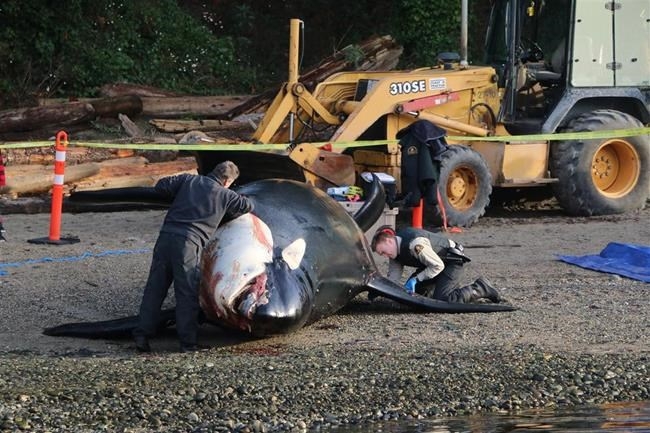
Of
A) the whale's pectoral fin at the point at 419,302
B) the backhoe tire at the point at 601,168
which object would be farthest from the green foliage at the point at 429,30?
the whale's pectoral fin at the point at 419,302

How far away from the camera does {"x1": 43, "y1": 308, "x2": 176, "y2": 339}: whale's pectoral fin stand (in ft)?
33.7

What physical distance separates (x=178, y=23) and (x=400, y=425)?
846 inches

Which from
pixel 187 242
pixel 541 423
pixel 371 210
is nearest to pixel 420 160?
pixel 371 210

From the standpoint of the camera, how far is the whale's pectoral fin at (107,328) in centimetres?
1028

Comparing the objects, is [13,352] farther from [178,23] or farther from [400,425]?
[178,23]

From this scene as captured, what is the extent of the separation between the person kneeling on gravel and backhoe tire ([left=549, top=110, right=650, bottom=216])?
17.3 ft

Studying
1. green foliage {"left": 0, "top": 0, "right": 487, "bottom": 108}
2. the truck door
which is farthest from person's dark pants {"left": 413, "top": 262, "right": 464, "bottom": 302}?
green foliage {"left": 0, "top": 0, "right": 487, "bottom": 108}

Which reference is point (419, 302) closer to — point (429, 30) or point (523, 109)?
point (523, 109)

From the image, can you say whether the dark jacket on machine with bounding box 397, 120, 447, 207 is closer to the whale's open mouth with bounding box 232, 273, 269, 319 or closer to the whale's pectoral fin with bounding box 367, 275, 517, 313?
the whale's pectoral fin with bounding box 367, 275, 517, 313

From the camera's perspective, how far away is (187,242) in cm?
970

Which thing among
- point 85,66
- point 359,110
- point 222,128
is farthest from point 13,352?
point 85,66

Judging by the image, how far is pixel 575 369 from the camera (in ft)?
29.7

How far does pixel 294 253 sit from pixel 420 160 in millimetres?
5145

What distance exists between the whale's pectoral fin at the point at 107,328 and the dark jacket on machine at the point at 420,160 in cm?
500
